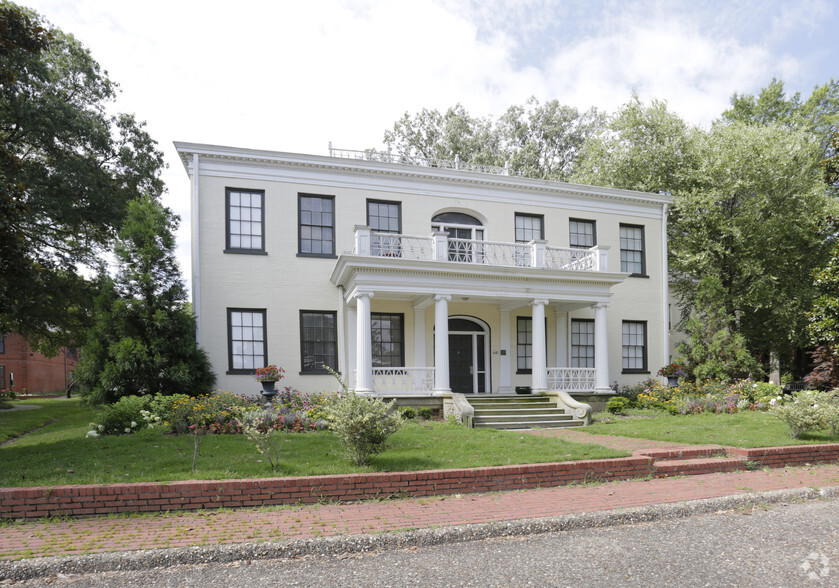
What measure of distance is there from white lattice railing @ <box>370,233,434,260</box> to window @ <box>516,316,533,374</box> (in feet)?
14.3

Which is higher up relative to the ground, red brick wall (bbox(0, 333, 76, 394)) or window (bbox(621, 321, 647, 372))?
window (bbox(621, 321, 647, 372))

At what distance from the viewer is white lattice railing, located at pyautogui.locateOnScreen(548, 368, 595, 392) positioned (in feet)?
56.1

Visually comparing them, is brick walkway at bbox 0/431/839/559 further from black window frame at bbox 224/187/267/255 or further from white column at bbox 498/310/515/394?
black window frame at bbox 224/187/267/255

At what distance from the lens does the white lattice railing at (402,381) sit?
15656mm

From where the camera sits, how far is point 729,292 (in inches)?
930

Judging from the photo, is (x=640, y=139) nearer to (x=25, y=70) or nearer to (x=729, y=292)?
(x=729, y=292)

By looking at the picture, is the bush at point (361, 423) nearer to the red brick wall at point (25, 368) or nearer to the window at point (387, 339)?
the window at point (387, 339)

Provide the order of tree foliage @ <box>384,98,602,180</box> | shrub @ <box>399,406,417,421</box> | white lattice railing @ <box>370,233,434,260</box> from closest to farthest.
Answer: shrub @ <box>399,406,417,421</box> → white lattice railing @ <box>370,233,434,260</box> → tree foliage @ <box>384,98,602,180</box>

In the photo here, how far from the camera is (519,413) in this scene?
14938 mm

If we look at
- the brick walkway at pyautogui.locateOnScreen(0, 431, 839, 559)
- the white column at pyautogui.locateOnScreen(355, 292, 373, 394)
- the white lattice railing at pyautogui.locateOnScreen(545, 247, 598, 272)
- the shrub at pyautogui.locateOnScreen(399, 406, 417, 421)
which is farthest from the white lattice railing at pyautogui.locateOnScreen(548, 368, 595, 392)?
the brick walkway at pyautogui.locateOnScreen(0, 431, 839, 559)

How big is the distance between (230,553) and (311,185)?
1342 centimetres

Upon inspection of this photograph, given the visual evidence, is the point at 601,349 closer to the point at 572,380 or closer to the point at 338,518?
the point at 572,380

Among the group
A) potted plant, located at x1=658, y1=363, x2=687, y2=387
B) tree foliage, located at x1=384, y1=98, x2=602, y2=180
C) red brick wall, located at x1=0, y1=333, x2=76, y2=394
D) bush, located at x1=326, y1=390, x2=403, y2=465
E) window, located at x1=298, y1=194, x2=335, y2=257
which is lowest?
red brick wall, located at x1=0, y1=333, x2=76, y2=394

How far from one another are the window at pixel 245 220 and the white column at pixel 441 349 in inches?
229
